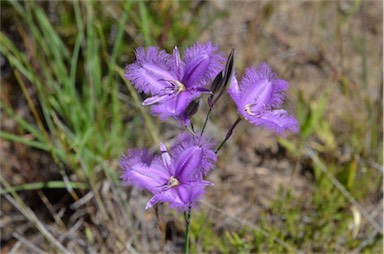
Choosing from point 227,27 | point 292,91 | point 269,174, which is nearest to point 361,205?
point 269,174

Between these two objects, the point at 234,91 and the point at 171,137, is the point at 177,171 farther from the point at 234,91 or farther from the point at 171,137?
the point at 171,137

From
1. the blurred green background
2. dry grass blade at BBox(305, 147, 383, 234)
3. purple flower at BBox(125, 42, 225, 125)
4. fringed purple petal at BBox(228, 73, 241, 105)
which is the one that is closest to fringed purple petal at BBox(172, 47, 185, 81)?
purple flower at BBox(125, 42, 225, 125)

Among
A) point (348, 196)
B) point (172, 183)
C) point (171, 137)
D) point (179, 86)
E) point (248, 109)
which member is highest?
point (179, 86)

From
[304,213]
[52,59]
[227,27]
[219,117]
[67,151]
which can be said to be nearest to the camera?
[67,151]

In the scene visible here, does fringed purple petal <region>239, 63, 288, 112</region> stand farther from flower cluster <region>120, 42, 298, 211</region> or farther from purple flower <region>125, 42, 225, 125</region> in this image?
purple flower <region>125, 42, 225, 125</region>

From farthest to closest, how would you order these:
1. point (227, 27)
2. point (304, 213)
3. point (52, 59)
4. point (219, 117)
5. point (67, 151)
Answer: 1. point (227, 27)
2. point (219, 117)
3. point (52, 59)
4. point (304, 213)
5. point (67, 151)

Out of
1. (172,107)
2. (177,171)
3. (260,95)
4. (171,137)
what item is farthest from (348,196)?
(172,107)

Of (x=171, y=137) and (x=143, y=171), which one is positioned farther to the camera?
(x=171, y=137)

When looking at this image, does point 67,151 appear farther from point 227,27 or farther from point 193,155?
point 227,27
